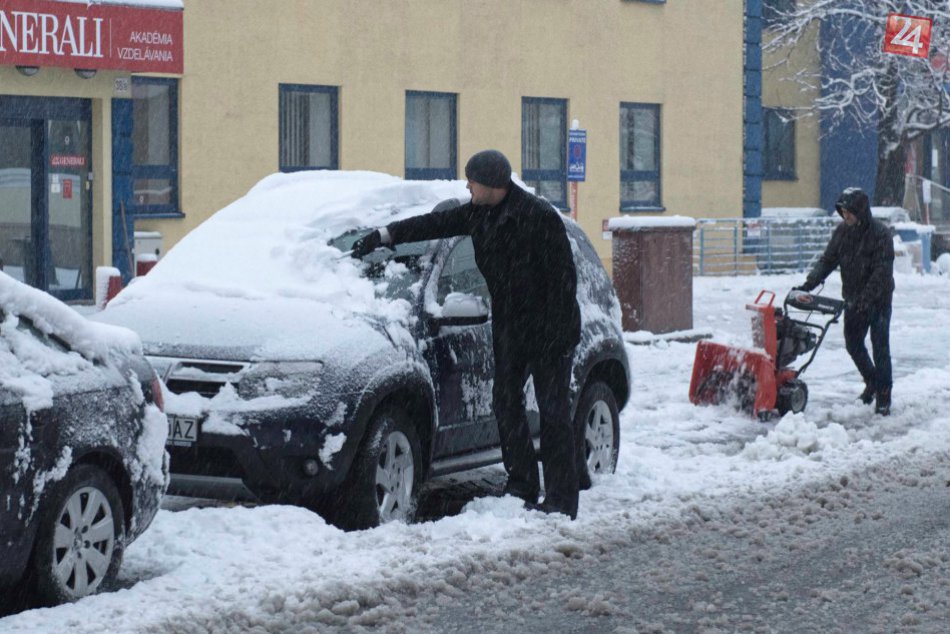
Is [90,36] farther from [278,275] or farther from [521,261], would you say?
[521,261]

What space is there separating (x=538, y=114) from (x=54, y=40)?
32.0ft

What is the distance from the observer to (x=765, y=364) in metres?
12.9

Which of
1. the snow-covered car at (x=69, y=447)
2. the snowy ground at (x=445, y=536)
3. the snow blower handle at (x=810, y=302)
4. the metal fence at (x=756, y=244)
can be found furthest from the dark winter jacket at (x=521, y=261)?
the metal fence at (x=756, y=244)

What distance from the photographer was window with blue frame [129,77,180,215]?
2278cm

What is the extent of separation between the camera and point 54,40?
801 inches

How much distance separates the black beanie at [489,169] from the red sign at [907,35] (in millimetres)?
23979

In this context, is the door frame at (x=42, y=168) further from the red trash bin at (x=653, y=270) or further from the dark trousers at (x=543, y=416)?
the dark trousers at (x=543, y=416)

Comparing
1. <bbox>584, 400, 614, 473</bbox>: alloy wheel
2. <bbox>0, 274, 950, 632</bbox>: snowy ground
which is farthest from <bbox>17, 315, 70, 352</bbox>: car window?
<bbox>584, 400, 614, 473</bbox>: alloy wheel

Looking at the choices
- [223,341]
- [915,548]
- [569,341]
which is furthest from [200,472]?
[915,548]

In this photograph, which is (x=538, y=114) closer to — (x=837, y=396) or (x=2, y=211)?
(x=2, y=211)

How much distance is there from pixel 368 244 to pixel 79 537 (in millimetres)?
2534

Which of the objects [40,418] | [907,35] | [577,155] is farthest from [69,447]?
[907,35]

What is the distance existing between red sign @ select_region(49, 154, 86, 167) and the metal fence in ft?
39.1

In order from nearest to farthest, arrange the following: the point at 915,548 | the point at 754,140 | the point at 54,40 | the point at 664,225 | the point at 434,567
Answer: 1. the point at 434,567
2. the point at 915,548
3. the point at 664,225
4. the point at 54,40
5. the point at 754,140
